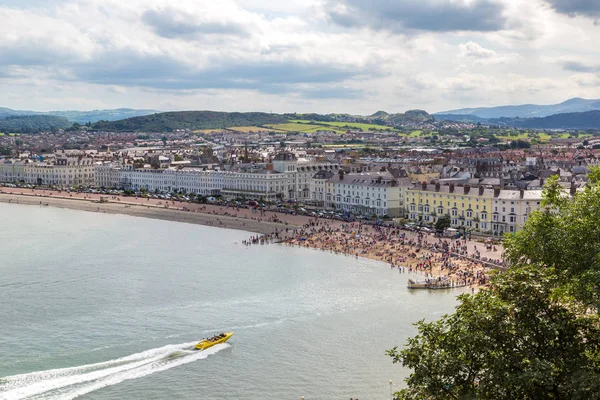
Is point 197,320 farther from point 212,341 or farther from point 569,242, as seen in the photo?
point 569,242

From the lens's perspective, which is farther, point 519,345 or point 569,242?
point 569,242

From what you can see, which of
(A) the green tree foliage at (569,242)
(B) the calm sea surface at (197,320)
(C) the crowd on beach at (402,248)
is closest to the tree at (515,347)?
(A) the green tree foliage at (569,242)

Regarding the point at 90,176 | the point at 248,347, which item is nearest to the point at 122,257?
the point at 248,347

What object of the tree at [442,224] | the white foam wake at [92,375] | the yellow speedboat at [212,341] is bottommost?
the white foam wake at [92,375]

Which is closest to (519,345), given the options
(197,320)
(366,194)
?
(197,320)

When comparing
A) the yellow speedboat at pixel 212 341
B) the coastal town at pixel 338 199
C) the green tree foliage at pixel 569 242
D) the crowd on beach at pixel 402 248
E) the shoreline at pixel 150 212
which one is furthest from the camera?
the shoreline at pixel 150 212

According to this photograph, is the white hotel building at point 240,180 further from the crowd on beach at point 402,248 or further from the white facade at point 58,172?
the crowd on beach at point 402,248

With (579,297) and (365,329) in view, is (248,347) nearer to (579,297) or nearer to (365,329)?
(365,329)
